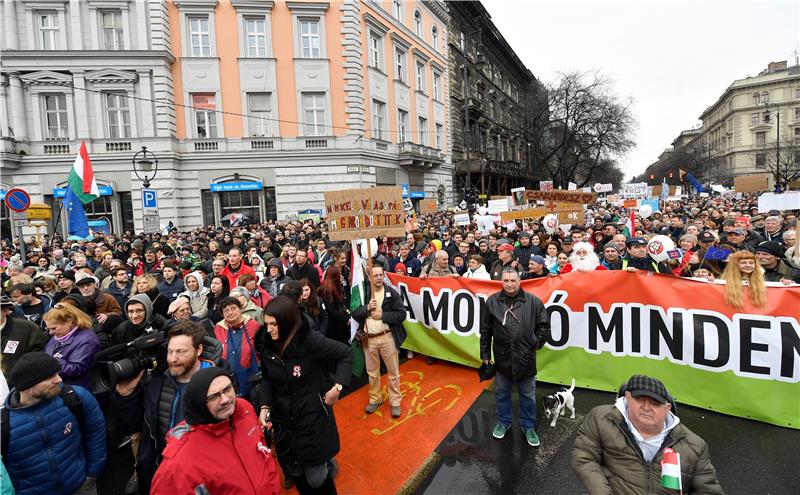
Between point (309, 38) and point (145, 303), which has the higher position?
point (309, 38)

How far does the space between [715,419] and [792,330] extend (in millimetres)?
1132

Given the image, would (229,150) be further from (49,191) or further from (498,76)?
(498,76)

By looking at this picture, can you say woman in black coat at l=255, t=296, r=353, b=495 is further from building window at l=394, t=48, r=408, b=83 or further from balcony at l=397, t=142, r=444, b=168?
building window at l=394, t=48, r=408, b=83

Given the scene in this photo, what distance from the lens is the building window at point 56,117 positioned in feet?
69.2

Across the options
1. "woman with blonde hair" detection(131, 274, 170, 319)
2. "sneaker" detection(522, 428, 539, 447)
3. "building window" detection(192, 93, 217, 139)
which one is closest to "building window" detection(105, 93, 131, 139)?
"building window" detection(192, 93, 217, 139)

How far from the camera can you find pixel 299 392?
2.95m

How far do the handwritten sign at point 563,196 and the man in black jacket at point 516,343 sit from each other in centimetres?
667

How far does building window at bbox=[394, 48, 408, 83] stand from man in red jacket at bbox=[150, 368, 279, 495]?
1152 inches

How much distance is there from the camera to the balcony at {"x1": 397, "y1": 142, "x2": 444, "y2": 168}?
28297 mm

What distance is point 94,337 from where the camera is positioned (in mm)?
3645

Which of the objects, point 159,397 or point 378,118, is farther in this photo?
point 378,118

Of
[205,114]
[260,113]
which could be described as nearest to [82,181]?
[205,114]

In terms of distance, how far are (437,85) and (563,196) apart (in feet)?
89.0

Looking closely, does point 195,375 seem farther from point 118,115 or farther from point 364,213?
point 118,115
